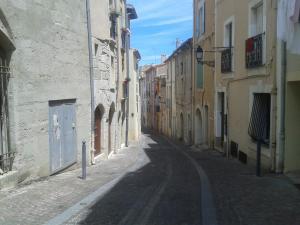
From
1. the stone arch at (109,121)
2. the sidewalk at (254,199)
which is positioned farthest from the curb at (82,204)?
the stone arch at (109,121)

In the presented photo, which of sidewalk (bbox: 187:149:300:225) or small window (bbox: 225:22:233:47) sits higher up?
small window (bbox: 225:22:233:47)

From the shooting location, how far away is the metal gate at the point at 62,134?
11508 mm

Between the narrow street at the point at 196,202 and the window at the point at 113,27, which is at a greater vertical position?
the window at the point at 113,27

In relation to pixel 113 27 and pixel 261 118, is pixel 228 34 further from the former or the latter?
pixel 113 27

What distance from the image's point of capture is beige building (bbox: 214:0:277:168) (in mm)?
11866

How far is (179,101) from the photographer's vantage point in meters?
36.2

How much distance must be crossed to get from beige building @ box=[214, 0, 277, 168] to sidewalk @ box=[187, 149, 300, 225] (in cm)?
129

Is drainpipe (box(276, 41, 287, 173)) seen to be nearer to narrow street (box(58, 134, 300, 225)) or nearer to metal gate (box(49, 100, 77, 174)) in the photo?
narrow street (box(58, 134, 300, 225))

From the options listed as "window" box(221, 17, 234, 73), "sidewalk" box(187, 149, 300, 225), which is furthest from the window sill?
"sidewalk" box(187, 149, 300, 225)

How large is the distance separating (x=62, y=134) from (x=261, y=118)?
519 cm

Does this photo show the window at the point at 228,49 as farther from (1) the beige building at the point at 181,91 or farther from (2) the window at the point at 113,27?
(1) the beige building at the point at 181,91

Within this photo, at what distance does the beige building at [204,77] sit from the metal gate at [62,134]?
766cm

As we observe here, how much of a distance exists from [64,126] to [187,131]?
67.3 feet

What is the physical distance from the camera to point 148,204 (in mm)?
7652
